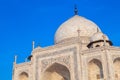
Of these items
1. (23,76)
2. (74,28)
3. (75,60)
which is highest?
(74,28)

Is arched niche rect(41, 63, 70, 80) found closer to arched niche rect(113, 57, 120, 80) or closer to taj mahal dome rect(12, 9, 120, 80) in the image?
taj mahal dome rect(12, 9, 120, 80)

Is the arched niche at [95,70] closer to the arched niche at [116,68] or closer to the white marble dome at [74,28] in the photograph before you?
the arched niche at [116,68]

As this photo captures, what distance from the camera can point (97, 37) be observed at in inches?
869

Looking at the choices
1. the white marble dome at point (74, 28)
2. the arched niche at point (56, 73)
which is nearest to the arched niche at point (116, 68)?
the arched niche at point (56, 73)

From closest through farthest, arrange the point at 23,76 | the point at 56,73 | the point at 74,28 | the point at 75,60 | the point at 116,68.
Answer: the point at 116,68 < the point at 75,60 < the point at 56,73 < the point at 23,76 < the point at 74,28

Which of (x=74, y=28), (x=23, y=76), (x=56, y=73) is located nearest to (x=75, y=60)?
(x=56, y=73)

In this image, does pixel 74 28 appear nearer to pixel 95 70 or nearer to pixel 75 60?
pixel 75 60

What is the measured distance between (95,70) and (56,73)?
3767 mm

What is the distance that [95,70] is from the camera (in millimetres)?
20172

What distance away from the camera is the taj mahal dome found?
1975 centimetres

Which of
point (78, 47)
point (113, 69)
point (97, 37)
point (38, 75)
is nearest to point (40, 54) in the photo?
point (38, 75)

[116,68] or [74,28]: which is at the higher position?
[74,28]

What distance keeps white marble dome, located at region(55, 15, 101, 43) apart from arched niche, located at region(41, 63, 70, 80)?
Result: 12.5 feet

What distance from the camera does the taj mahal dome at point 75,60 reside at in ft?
64.8
